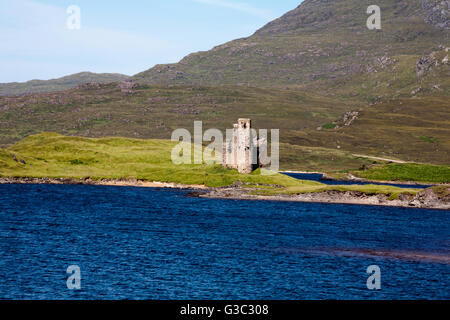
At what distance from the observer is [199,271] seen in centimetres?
6247

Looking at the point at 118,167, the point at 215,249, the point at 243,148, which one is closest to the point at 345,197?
the point at 243,148

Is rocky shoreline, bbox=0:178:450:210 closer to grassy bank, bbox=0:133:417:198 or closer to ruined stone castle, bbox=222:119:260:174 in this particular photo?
grassy bank, bbox=0:133:417:198

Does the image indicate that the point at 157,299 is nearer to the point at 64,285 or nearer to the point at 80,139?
the point at 64,285

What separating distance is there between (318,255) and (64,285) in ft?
103

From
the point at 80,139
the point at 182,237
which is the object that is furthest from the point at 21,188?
the point at 182,237

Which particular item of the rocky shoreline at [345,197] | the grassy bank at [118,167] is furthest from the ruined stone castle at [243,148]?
the rocky shoreline at [345,197]

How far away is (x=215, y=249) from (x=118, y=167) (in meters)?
98.6

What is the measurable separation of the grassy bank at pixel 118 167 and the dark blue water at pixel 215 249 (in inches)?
675

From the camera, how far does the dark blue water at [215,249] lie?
55375 millimetres

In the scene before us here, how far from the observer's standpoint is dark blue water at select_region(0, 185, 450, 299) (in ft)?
182

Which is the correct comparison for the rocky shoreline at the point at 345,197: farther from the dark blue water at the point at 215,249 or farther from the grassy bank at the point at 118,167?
the dark blue water at the point at 215,249

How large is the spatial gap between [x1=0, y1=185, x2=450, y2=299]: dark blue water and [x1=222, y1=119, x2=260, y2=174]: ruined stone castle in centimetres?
2225

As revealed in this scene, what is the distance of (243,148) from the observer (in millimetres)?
149000

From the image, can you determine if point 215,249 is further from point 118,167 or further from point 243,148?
point 118,167
